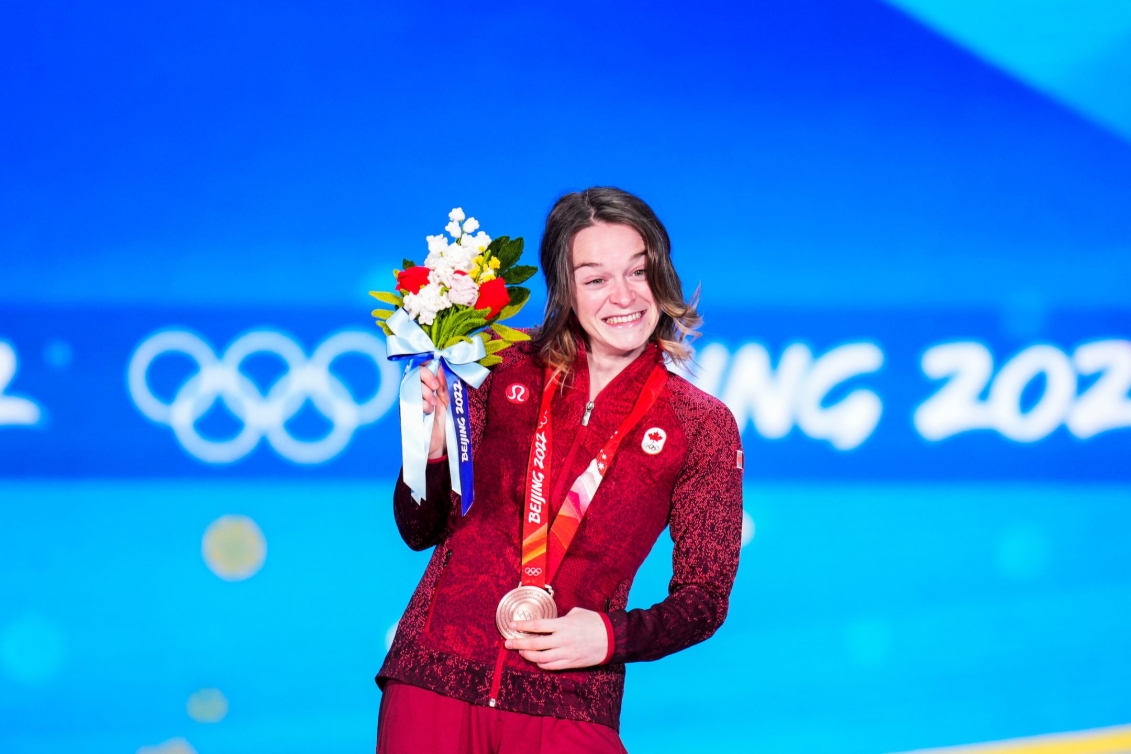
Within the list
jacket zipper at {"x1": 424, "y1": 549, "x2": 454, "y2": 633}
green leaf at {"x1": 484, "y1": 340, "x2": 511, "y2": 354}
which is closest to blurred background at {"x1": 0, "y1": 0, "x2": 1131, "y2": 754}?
green leaf at {"x1": 484, "y1": 340, "x2": 511, "y2": 354}

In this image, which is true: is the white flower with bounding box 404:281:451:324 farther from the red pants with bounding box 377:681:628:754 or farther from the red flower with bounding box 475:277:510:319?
the red pants with bounding box 377:681:628:754

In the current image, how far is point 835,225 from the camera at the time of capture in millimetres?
3957

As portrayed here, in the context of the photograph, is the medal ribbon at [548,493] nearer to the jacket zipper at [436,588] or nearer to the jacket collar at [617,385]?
the jacket collar at [617,385]

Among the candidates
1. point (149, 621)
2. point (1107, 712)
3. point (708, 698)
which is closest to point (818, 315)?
point (708, 698)

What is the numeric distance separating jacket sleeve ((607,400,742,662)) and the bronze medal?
100 mm

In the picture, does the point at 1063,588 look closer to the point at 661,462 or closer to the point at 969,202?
the point at 969,202

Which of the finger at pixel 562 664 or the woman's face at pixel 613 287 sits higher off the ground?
the woman's face at pixel 613 287

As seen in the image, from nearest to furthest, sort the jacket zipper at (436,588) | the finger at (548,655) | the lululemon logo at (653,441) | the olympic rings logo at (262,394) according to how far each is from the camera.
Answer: the finger at (548,655) → the jacket zipper at (436,588) → the lululemon logo at (653,441) → the olympic rings logo at (262,394)

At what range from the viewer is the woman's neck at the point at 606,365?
6.81ft

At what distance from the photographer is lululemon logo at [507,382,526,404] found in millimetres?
2047

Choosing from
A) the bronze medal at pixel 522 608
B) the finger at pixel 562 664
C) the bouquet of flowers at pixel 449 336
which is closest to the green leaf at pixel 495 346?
the bouquet of flowers at pixel 449 336

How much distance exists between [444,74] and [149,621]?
1843mm

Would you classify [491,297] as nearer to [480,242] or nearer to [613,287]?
[480,242]

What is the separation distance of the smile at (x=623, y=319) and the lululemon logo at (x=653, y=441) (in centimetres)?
18
